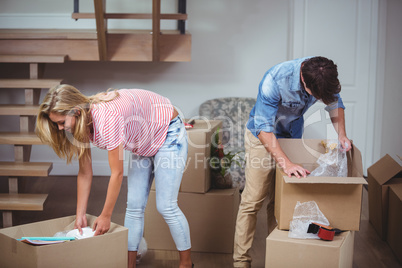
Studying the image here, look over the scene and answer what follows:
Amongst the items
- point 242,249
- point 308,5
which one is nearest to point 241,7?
point 308,5

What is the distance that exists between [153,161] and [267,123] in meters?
0.56

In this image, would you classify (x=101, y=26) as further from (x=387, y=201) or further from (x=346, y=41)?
(x=387, y=201)

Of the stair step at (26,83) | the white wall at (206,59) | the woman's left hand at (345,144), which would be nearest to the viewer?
the woman's left hand at (345,144)

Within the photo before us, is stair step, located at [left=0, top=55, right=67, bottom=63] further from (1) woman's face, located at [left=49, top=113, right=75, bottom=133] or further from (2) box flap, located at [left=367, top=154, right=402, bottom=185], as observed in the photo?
(2) box flap, located at [left=367, top=154, right=402, bottom=185]

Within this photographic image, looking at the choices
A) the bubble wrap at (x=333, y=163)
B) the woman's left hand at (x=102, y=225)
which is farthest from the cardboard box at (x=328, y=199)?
the woman's left hand at (x=102, y=225)

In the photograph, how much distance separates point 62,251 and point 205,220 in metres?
1.13

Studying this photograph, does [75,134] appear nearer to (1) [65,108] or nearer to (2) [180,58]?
(1) [65,108]

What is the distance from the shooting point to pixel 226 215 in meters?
2.82

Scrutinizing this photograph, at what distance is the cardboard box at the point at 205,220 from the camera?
2.81 m

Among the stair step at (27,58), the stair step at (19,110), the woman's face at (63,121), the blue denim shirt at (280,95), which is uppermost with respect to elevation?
the stair step at (27,58)

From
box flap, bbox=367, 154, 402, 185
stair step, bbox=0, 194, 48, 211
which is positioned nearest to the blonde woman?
stair step, bbox=0, 194, 48, 211

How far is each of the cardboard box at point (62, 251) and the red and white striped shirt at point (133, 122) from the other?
14.4 inches

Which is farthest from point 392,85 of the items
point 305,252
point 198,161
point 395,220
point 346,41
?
point 305,252

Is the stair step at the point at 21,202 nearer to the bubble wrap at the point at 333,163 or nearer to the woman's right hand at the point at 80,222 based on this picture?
the woman's right hand at the point at 80,222
